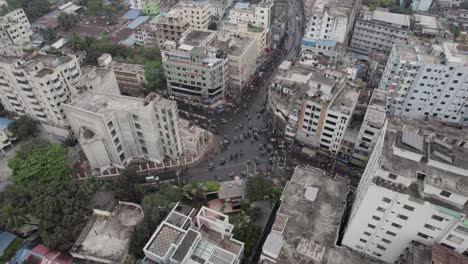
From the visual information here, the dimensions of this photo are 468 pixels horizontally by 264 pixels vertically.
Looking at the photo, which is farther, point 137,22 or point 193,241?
point 137,22

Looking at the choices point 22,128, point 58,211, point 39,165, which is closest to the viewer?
point 58,211

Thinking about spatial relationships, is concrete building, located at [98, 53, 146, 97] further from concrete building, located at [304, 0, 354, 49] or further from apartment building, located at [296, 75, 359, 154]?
concrete building, located at [304, 0, 354, 49]

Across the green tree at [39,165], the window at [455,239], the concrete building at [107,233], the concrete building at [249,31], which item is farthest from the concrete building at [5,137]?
the window at [455,239]

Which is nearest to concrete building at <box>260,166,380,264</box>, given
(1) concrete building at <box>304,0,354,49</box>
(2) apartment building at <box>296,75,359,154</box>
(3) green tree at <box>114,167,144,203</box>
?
(2) apartment building at <box>296,75,359,154</box>

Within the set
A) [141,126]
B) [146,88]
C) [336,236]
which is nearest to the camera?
[336,236]

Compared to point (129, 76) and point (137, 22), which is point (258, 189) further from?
point (137, 22)

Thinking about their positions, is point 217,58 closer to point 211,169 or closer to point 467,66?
point 211,169

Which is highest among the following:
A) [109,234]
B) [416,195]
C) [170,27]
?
[416,195]

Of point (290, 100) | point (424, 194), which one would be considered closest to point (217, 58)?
point (290, 100)

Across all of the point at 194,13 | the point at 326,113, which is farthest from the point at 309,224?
the point at 194,13
